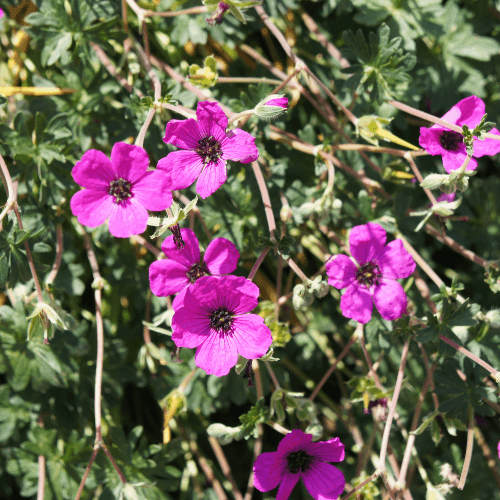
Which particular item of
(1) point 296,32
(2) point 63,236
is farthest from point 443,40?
(2) point 63,236

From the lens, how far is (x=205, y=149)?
1.09 meters

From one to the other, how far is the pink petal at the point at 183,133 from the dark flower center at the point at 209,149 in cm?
1

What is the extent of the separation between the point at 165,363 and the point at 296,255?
54cm

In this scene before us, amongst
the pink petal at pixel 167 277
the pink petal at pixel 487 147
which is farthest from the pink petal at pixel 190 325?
the pink petal at pixel 487 147

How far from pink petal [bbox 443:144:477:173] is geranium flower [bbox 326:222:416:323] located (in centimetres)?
21

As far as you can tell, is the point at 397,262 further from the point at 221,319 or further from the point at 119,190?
the point at 119,190

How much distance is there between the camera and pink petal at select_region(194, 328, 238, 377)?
106cm

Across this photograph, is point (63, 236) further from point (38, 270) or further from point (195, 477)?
point (195, 477)

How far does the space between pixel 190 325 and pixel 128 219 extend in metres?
0.26

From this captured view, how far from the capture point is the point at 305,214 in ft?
4.59

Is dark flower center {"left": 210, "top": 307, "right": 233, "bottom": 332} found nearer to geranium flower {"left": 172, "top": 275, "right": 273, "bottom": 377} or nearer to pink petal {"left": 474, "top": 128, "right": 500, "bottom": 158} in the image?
geranium flower {"left": 172, "top": 275, "right": 273, "bottom": 377}

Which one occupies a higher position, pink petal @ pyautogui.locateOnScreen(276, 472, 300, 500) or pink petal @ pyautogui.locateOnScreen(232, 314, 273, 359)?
pink petal @ pyautogui.locateOnScreen(232, 314, 273, 359)

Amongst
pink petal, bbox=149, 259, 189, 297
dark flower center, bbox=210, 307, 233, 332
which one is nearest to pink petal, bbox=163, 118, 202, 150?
pink petal, bbox=149, 259, 189, 297

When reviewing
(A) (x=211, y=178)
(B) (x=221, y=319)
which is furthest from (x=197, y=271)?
(A) (x=211, y=178)
